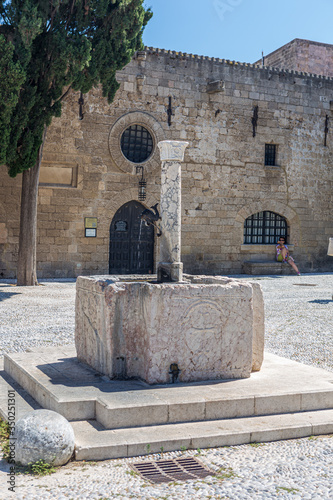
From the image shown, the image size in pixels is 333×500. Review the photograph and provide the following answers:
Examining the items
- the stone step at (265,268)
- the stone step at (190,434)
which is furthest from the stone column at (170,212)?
the stone step at (265,268)

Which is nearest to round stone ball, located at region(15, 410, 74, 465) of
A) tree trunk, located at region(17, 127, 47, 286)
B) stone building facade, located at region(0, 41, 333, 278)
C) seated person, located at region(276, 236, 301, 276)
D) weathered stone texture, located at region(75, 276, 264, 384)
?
weathered stone texture, located at region(75, 276, 264, 384)

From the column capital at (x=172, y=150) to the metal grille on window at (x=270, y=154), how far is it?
40.9ft

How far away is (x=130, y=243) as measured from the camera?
15.9 metres

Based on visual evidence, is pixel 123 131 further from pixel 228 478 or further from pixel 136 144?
pixel 228 478

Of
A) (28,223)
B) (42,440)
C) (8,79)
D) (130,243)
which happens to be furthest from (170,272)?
(130,243)

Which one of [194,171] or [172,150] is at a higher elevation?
[194,171]

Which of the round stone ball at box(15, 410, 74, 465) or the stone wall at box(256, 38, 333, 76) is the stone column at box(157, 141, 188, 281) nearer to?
the round stone ball at box(15, 410, 74, 465)

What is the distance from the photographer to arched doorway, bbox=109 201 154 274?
1577 cm

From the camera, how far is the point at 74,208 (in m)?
15.1

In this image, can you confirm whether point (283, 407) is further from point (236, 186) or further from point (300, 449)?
point (236, 186)

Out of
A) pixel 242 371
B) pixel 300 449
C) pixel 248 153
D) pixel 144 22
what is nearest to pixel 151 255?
pixel 248 153

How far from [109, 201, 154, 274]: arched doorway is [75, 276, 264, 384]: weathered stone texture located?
10335 mm

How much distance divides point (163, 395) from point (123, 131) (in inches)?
462

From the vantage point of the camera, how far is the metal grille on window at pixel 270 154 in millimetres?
18016
